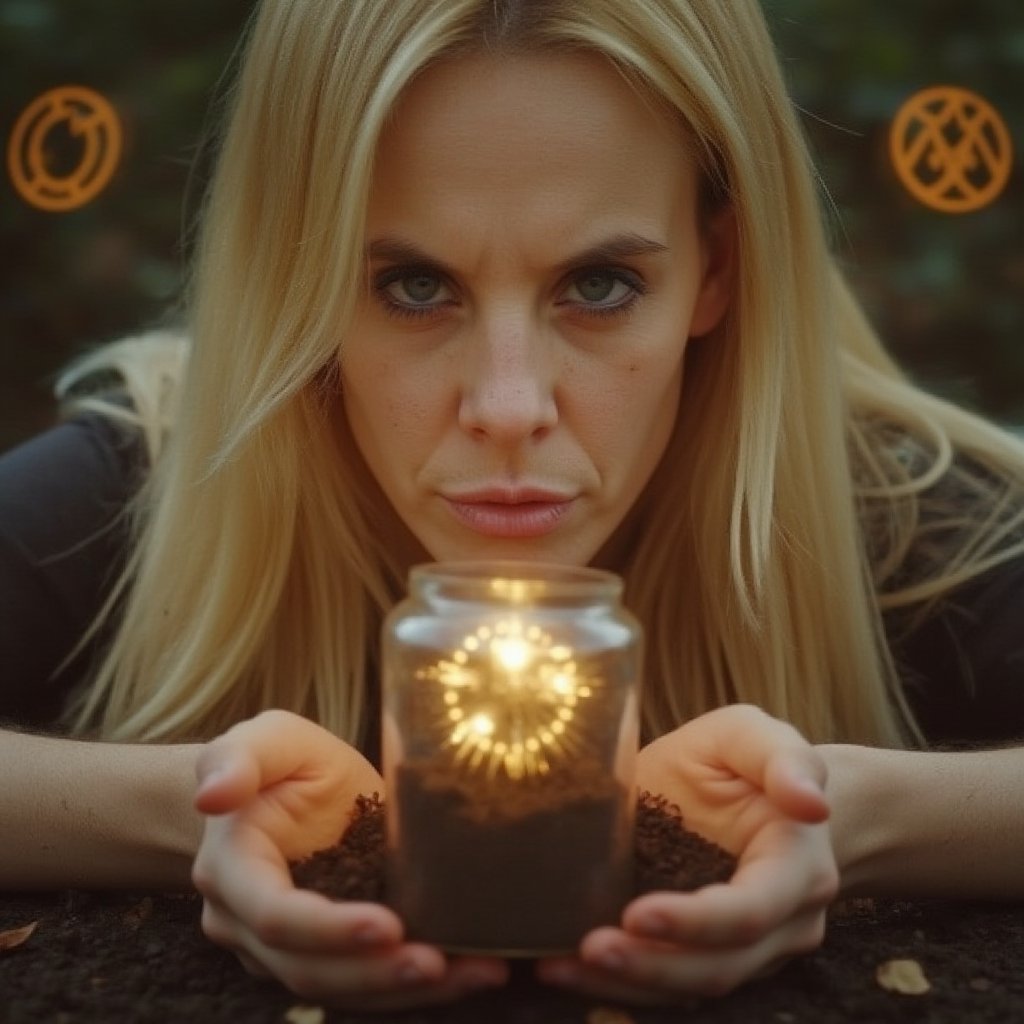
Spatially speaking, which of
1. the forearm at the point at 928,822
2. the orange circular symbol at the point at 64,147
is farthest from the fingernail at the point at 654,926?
the orange circular symbol at the point at 64,147

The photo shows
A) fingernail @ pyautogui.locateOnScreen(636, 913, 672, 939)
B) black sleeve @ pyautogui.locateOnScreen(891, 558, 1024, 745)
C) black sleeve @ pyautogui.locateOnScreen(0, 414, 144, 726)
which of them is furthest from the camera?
black sleeve @ pyautogui.locateOnScreen(0, 414, 144, 726)

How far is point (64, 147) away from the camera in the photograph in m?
4.54

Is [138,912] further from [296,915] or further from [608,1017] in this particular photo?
[608,1017]

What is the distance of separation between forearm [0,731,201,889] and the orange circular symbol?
2681 millimetres

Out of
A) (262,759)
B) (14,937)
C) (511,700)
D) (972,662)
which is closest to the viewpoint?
(511,700)

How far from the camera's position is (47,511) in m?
2.97

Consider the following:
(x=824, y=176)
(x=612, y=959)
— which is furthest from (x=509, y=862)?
(x=824, y=176)

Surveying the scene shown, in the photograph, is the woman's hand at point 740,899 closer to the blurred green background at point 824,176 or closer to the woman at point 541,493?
the woman at point 541,493

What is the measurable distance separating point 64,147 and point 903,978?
12.1 feet

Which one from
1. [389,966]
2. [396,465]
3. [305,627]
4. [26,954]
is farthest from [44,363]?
[389,966]

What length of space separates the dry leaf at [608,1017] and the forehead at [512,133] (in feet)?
3.82

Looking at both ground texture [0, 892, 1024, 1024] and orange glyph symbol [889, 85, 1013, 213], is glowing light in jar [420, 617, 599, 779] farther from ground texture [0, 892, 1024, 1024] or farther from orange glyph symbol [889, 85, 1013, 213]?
orange glyph symbol [889, 85, 1013, 213]

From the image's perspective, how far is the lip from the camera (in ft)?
7.54

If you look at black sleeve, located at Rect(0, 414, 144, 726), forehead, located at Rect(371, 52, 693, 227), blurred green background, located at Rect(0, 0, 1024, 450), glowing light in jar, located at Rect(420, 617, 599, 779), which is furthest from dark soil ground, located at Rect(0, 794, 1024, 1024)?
blurred green background, located at Rect(0, 0, 1024, 450)
